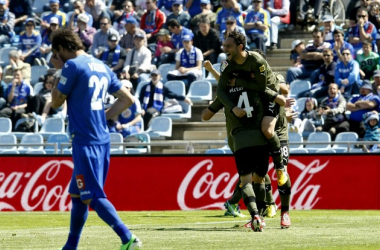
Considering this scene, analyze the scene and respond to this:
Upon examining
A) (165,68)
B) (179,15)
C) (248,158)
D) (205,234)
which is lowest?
(165,68)

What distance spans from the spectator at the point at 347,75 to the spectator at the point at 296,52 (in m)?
1.78

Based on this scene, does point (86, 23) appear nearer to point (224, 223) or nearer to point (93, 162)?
point (224, 223)

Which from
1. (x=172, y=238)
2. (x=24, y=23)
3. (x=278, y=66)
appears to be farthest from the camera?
(x=24, y=23)

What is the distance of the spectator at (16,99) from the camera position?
24094 mm

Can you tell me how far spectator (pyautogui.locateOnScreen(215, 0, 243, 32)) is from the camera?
24734 mm

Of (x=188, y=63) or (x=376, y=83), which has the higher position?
(x=376, y=83)

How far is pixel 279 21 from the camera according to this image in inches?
1001

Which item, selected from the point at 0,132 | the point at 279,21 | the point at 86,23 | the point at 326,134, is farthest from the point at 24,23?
the point at 326,134

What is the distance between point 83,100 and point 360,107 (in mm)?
12443

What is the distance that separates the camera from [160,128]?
22.5 m

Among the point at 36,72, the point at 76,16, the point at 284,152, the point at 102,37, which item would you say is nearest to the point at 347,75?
the point at 102,37

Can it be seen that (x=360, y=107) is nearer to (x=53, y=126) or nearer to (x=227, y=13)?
(x=227, y=13)

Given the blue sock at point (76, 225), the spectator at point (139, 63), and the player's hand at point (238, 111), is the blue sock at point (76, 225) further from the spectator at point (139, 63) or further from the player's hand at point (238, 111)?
the spectator at point (139, 63)

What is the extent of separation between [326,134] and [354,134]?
58cm
